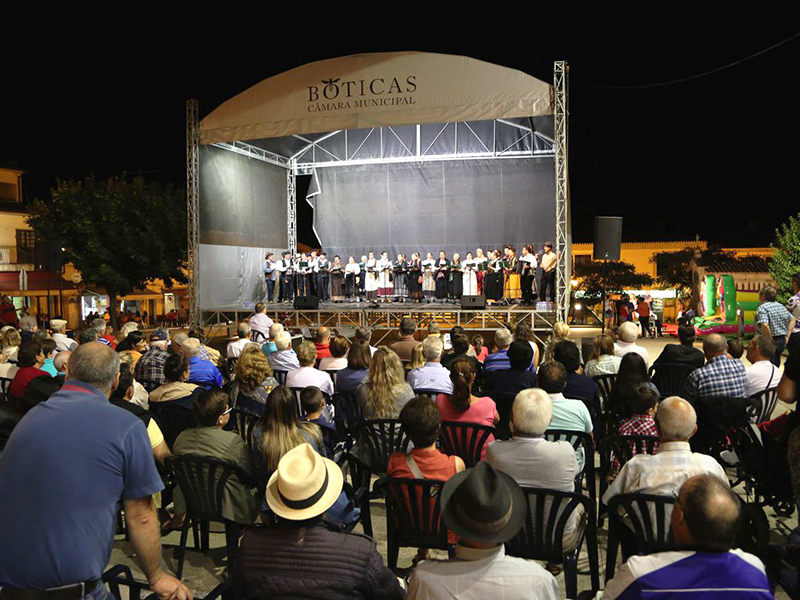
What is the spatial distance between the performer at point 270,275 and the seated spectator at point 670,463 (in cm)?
1480

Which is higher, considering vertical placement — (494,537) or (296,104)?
(296,104)

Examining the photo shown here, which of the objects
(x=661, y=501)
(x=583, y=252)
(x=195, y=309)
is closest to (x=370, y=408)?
(x=661, y=501)

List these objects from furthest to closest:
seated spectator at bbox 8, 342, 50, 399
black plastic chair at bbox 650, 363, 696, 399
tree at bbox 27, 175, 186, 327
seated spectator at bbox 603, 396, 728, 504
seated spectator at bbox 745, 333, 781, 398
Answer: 1. tree at bbox 27, 175, 186, 327
2. black plastic chair at bbox 650, 363, 696, 399
3. seated spectator at bbox 745, 333, 781, 398
4. seated spectator at bbox 8, 342, 50, 399
5. seated spectator at bbox 603, 396, 728, 504

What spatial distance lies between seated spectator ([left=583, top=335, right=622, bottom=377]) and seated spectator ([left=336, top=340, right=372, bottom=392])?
1946 millimetres

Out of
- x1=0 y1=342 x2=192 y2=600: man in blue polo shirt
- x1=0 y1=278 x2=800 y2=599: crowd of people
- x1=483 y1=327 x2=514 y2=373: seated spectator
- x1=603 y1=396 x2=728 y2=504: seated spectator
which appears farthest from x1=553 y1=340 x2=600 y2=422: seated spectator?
x1=0 y1=342 x2=192 y2=600: man in blue polo shirt

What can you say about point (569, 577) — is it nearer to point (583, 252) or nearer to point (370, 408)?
point (370, 408)

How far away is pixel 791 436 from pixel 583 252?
1598 inches

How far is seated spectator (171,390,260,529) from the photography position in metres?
3.34

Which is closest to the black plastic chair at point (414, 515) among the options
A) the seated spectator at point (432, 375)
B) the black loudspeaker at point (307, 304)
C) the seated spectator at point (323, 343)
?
the seated spectator at point (432, 375)

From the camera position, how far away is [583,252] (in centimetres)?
4209

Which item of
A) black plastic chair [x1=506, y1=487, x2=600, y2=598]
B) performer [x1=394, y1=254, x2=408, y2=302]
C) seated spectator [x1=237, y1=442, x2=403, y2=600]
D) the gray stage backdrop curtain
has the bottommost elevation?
black plastic chair [x1=506, y1=487, x2=600, y2=598]

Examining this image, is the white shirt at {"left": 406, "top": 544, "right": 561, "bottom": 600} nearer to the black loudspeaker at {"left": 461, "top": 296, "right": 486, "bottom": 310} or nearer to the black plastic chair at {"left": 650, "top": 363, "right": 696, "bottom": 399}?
the black plastic chair at {"left": 650, "top": 363, "right": 696, "bottom": 399}

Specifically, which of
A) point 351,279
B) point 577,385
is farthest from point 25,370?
point 351,279

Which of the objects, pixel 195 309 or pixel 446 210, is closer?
pixel 195 309
